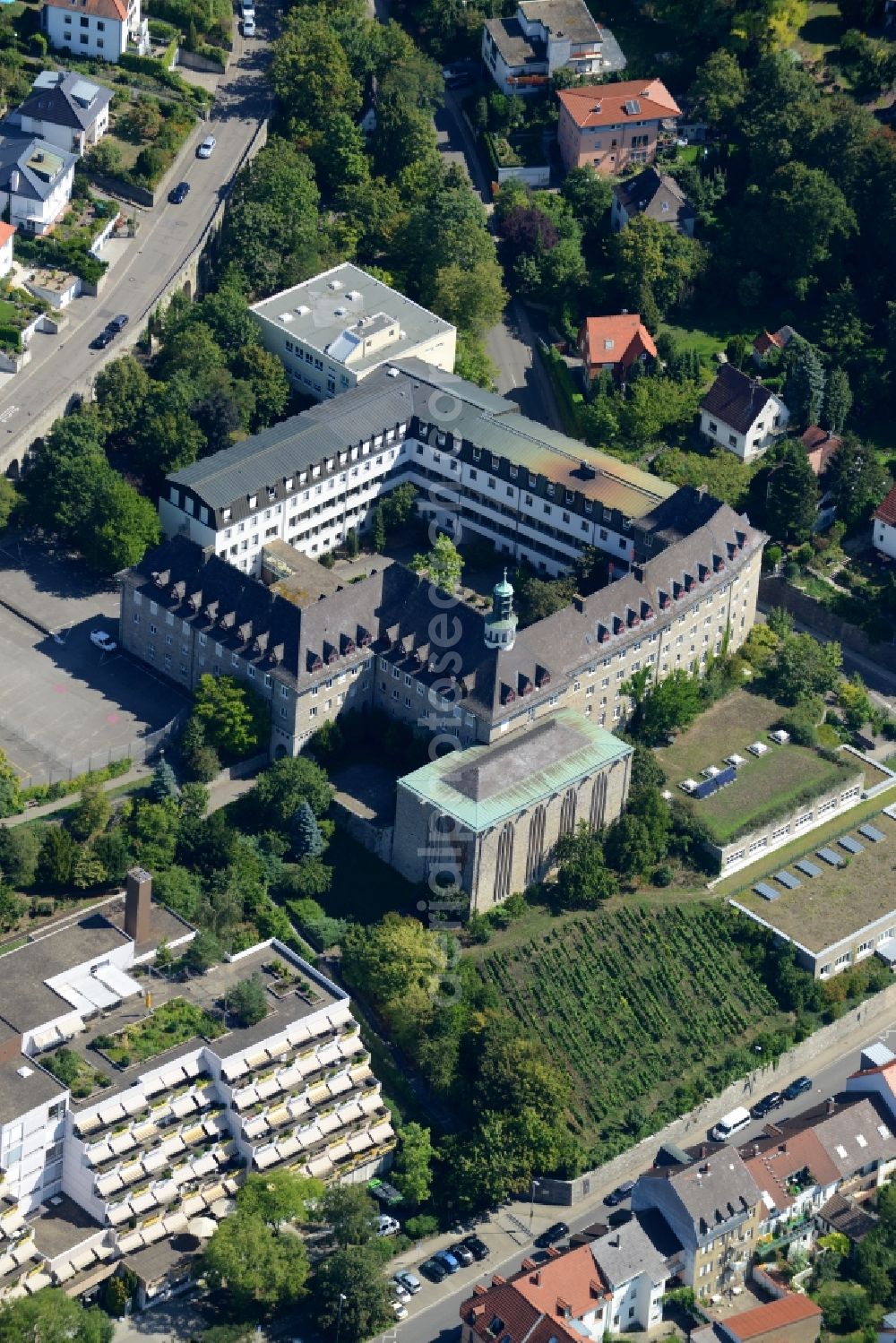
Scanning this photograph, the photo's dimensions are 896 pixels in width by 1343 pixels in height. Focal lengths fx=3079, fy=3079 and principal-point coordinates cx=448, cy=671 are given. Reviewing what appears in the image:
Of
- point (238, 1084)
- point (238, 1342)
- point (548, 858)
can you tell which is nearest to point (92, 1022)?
point (238, 1084)

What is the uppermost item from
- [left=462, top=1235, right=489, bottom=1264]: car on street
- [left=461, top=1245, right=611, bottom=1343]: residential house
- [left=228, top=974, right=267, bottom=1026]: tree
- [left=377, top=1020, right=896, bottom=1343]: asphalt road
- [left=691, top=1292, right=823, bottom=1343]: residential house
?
[left=228, top=974, right=267, bottom=1026]: tree

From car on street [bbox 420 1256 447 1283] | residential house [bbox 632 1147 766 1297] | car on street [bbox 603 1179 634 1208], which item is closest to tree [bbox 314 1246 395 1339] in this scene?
car on street [bbox 420 1256 447 1283]

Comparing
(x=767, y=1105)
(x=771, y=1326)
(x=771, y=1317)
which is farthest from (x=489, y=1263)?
(x=767, y=1105)

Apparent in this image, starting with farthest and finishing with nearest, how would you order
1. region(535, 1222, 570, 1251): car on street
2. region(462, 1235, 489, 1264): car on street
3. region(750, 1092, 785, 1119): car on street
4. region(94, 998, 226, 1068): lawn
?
region(750, 1092, 785, 1119): car on street
region(535, 1222, 570, 1251): car on street
region(462, 1235, 489, 1264): car on street
region(94, 998, 226, 1068): lawn

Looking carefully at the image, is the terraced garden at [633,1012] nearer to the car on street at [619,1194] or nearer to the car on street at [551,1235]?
the car on street at [619,1194]

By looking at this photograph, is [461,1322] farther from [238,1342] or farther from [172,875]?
[172,875]

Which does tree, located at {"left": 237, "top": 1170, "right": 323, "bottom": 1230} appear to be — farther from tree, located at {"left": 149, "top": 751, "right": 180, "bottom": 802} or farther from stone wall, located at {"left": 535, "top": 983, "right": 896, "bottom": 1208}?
tree, located at {"left": 149, "top": 751, "right": 180, "bottom": 802}
